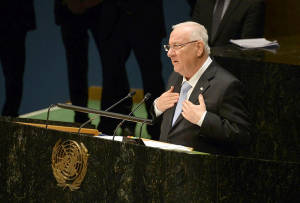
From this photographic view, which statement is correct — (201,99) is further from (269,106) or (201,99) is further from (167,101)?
(269,106)

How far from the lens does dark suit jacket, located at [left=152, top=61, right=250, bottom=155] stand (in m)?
2.72

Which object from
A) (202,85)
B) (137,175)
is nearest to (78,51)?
(202,85)

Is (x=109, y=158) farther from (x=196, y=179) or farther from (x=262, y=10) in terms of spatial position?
(x=262, y=10)

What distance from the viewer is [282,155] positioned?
3830 millimetres

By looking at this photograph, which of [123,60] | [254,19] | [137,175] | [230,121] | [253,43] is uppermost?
[254,19]

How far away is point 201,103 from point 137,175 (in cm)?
69

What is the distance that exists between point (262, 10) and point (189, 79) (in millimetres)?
1453

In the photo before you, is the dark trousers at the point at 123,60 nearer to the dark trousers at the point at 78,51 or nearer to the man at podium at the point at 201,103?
the dark trousers at the point at 78,51

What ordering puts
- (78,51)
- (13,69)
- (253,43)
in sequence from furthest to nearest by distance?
(13,69) → (78,51) → (253,43)

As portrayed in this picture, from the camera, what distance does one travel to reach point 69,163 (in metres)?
2.24

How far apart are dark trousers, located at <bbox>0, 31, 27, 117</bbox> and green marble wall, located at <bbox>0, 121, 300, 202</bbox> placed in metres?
3.67

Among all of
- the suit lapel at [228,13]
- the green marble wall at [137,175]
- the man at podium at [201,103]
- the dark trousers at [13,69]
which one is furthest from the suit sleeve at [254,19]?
the dark trousers at [13,69]

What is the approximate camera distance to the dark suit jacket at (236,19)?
417cm

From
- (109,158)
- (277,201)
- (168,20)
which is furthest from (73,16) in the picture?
(277,201)
